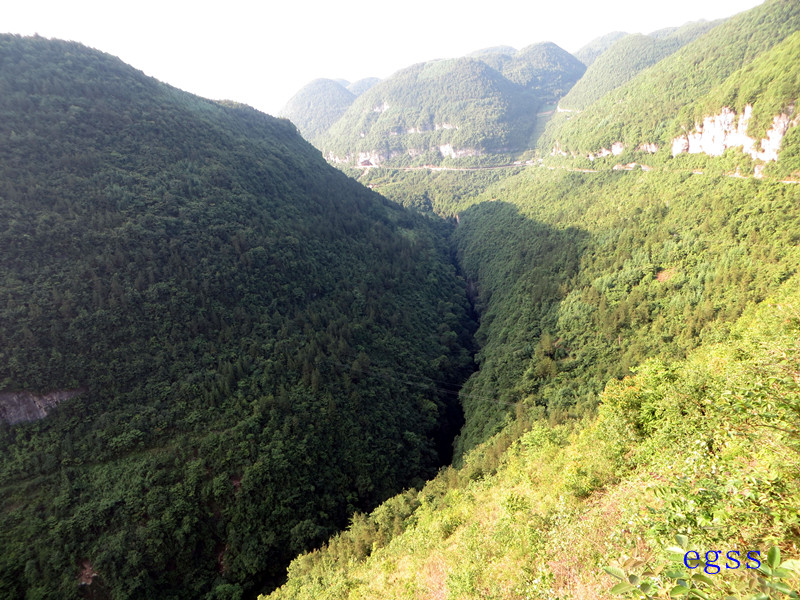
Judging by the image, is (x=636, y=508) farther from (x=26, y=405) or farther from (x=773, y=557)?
(x=26, y=405)

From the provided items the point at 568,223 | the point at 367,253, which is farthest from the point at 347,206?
the point at 568,223

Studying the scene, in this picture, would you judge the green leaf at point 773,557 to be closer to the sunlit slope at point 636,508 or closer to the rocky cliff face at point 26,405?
the sunlit slope at point 636,508

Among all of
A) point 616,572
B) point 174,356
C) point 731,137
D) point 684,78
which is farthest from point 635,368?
point 684,78

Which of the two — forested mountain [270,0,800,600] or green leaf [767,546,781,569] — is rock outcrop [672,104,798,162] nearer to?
forested mountain [270,0,800,600]

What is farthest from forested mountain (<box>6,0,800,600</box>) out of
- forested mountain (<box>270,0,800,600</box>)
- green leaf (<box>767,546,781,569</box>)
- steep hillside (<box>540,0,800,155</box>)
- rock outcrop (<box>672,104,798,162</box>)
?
steep hillside (<box>540,0,800,155</box>)

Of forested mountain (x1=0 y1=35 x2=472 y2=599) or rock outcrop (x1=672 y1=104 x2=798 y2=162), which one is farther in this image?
rock outcrop (x1=672 y1=104 x2=798 y2=162)

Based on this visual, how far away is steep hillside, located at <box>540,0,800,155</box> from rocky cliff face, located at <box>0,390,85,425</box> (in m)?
111

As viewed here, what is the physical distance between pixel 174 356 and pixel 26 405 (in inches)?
511

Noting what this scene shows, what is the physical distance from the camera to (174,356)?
4359cm

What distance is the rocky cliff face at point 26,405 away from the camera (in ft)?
111

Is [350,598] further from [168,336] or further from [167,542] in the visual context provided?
[168,336]

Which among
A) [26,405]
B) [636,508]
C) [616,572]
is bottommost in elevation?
[26,405]

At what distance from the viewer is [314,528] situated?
3600 centimetres

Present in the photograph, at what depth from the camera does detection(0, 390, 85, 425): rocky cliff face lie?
33906 millimetres
